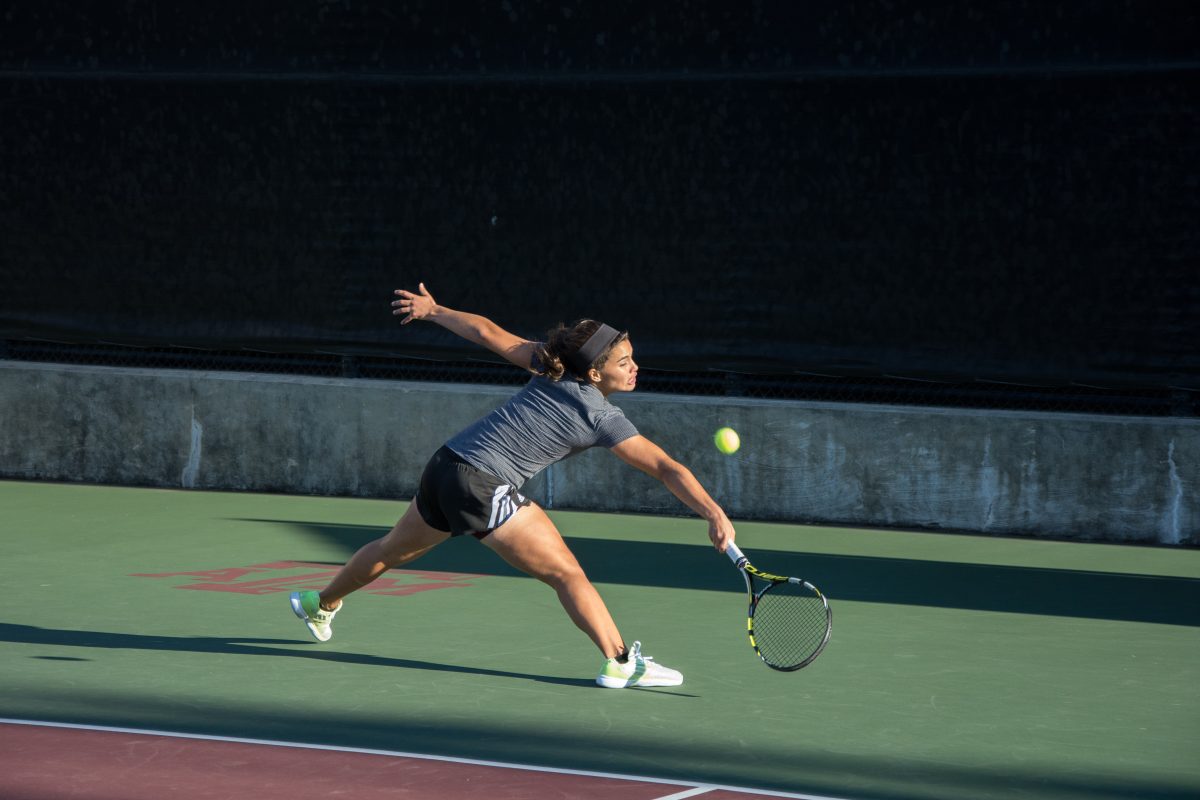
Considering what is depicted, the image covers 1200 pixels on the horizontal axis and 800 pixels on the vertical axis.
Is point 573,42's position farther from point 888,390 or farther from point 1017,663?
point 1017,663

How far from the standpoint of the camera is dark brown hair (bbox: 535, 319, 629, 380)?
7.68 metres

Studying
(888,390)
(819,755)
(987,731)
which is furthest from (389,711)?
(888,390)

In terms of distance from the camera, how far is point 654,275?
13.5 meters

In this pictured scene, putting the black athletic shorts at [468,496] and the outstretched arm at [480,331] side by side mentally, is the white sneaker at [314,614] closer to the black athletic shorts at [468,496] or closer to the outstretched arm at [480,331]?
the black athletic shorts at [468,496]

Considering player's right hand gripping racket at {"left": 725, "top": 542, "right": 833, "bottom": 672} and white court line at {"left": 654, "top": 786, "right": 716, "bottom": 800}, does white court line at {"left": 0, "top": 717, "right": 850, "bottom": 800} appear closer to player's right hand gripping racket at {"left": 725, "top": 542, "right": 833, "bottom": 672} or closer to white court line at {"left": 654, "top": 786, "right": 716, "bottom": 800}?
white court line at {"left": 654, "top": 786, "right": 716, "bottom": 800}

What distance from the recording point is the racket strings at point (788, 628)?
7.86 metres

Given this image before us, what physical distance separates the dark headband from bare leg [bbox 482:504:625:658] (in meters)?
0.65

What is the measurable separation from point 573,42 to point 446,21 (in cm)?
99

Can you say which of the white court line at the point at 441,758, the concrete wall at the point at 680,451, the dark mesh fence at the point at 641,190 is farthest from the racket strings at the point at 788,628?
the dark mesh fence at the point at 641,190

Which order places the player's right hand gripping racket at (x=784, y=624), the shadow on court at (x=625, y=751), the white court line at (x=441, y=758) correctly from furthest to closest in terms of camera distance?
the player's right hand gripping racket at (x=784, y=624), the shadow on court at (x=625, y=751), the white court line at (x=441, y=758)

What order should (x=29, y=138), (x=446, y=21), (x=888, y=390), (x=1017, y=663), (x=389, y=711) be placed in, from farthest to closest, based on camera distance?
1. (x=29, y=138)
2. (x=446, y=21)
3. (x=888, y=390)
4. (x=1017, y=663)
5. (x=389, y=711)

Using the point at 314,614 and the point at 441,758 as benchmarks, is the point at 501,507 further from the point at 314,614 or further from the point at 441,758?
the point at 441,758

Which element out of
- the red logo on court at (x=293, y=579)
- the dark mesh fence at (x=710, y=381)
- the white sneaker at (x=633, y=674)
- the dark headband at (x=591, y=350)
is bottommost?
the white sneaker at (x=633, y=674)

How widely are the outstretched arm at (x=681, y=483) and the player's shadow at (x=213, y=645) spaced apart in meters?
1.03
